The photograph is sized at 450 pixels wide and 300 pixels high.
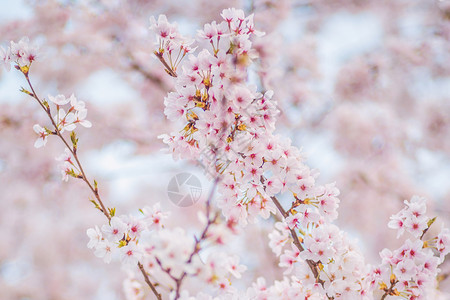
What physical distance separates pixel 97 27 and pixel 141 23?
18.6 inches

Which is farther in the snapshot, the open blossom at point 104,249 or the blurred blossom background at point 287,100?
the blurred blossom background at point 287,100

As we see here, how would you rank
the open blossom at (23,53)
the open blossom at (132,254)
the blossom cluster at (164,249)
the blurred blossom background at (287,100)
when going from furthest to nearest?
the blurred blossom background at (287,100)
the open blossom at (23,53)
the open blossom at (132,254)
the blossom cluster at (164,249)

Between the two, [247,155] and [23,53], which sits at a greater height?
[23,53]

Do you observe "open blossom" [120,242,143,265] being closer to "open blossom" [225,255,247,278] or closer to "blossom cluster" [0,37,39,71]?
"open blossom" [225,255,247,278]

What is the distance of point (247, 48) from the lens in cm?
105

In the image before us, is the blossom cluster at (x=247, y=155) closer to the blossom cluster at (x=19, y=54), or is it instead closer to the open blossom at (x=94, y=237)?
the open blossom at (x=94, y=237)

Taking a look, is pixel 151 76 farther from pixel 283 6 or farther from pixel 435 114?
pixel 435 114

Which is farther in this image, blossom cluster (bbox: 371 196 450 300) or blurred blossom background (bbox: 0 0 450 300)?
blurred blossom background (bbox: 0 0 450 300)

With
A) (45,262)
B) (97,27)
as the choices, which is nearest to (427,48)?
(97,27)

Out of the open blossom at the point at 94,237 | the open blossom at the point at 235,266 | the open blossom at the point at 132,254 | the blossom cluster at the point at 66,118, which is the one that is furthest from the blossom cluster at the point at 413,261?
the blossom cluster at the point at 66,118

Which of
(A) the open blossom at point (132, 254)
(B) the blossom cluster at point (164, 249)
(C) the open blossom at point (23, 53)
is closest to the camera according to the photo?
(B) the blossom cluster at point (164, 249)

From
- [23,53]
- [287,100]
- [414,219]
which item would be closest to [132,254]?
[23,53]

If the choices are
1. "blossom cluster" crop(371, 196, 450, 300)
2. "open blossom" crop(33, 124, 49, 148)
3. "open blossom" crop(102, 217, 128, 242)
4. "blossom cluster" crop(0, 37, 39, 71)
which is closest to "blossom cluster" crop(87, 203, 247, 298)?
"open blossom" crop(102, 217, 128, 242)

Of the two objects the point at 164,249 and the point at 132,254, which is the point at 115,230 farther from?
the point at 164,249
